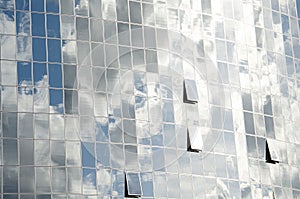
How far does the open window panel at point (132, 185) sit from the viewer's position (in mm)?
58656

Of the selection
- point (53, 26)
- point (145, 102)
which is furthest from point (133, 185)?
point (53, 26)

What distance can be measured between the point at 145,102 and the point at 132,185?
5.50 m

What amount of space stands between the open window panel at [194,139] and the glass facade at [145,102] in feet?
0.23

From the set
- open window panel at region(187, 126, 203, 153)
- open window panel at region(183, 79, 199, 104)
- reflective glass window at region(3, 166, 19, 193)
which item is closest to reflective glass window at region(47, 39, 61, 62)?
reflective glass window at region(3, 166, 19, 193)

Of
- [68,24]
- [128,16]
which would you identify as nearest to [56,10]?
[68,24]

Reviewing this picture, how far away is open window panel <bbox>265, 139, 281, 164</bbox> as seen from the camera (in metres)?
66.4

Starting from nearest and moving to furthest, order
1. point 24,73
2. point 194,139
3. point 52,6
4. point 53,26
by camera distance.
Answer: point 24,73 < point 53,26 < point 52,6 < point 194,139

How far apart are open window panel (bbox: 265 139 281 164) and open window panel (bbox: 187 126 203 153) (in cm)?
597

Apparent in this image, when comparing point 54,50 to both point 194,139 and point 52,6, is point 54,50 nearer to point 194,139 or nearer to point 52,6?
point 52,6

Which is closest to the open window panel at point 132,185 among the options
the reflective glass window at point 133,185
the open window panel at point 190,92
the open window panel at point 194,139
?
the reflective glass window at point 133,185

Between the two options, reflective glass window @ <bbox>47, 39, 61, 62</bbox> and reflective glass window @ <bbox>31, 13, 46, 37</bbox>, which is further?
reflective glass window @ <bbox>31, 13, 46, 37</bbox>

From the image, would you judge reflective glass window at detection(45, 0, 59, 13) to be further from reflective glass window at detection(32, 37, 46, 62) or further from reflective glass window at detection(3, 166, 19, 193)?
reflective glass window at detection(3, 166, 19, 193)

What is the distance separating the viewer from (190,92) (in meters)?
63.4

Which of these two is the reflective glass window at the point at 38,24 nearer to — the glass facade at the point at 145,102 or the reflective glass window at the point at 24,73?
the glass facade at the point at 145,102
